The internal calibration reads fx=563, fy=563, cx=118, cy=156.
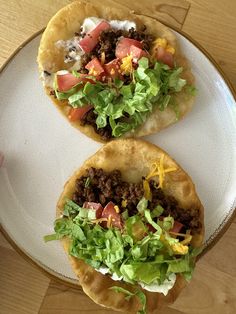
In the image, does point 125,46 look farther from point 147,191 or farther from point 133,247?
point 133,247

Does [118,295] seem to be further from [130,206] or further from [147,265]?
[130,206]

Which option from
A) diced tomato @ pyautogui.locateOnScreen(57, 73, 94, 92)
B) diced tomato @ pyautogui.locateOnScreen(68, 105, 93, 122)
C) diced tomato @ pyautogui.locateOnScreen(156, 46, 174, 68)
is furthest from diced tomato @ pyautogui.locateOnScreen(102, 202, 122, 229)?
diced tomato @ pyautogui.locateOnScreen(156, 46, 174, 68)

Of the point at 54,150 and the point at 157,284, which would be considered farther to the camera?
the point at 54,150

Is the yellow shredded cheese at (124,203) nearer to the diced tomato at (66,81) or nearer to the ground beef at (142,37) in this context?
the diced tomato at (66,81)

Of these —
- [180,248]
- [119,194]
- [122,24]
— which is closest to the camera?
[180,248]

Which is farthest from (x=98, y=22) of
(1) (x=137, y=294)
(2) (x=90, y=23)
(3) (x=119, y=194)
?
(1) (x=137, y=294)

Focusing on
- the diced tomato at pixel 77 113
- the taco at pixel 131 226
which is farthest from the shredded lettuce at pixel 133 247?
the diced tomato at pixel 77 113

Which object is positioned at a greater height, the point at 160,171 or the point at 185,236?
the point at 160,171
